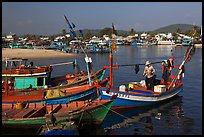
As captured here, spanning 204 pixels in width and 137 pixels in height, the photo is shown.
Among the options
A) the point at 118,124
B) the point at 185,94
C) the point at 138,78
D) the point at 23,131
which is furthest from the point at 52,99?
the point at 138,78

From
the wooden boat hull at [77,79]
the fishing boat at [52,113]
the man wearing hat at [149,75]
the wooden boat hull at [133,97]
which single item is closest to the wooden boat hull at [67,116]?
the fishing boat at [52,113]

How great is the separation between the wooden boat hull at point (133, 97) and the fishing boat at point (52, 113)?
2.60 m

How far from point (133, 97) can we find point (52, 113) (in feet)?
22.0

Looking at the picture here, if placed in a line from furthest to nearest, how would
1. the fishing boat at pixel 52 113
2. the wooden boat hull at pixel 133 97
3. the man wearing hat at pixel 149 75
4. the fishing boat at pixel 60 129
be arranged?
the man wearing hat at pixel 149 75
the wooden boat hull at pixel 133 97
the fishing boat at pixel 52 113
the fishing boat at pixel 60 129

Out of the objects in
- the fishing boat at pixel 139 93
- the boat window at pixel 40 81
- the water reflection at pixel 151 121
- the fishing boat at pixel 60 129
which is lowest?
the water reflection at pixel 151 121

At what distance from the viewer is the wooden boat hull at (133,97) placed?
768 inches

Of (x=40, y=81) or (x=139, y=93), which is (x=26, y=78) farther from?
(x=139, y=93)

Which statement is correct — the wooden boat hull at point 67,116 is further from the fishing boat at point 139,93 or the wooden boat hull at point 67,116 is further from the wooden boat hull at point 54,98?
the fishing boat at point 139,93

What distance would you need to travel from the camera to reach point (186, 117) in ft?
65.5

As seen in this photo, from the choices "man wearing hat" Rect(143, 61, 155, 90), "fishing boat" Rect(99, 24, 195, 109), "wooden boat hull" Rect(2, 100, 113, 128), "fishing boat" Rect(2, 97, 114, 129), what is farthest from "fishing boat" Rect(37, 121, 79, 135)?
"man wearing hat" Rect(143, 61, 155, 90)

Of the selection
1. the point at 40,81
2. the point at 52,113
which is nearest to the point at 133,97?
the point at 52,113

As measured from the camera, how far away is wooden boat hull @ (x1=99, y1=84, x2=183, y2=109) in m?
19.5

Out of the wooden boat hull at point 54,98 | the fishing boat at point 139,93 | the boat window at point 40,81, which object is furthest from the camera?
the boat window at point 40,81

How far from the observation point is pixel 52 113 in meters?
15.7
